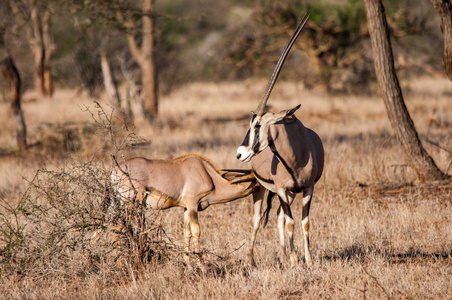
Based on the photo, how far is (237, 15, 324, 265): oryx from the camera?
444 centimetres

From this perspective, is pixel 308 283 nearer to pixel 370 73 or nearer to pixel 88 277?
pixel 88 277

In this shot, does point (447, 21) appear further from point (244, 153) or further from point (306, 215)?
point (244, 153)

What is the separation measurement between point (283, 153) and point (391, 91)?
12.4 feet

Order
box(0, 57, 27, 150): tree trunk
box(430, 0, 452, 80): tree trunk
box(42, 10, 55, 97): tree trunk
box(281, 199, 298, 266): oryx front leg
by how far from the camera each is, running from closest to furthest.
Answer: box(281, 199, 298, 266): oryx front leg
box(430, 0, 452, 80): tree trunk
box(0, 57, 27, 150): tree trunk
box(42, 10, 55, 97): tree trunk

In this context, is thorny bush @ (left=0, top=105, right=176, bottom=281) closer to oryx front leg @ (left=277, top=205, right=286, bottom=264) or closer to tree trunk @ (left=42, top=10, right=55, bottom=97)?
oryx front leg @ (left=277, top=205, right=286, bottom=264)

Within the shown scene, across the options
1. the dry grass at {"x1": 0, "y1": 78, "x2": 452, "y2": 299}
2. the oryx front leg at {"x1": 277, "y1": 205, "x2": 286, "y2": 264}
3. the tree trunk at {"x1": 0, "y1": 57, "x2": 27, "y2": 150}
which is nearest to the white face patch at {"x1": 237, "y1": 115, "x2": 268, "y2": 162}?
the dry grass at {"x1": 0, "y1": 78, "x2": 452, "y2": 299}

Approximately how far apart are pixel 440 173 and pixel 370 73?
16.0 meters

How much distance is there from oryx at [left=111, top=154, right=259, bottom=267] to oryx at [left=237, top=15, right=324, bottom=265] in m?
0.31

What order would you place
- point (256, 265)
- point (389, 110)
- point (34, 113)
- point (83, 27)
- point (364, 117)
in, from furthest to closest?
point (34, 113)
point (364, 117)
point (83, 27)
point (389, 110)
point (256, 265)

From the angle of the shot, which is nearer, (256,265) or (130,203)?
(130,203)

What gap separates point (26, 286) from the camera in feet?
14.8

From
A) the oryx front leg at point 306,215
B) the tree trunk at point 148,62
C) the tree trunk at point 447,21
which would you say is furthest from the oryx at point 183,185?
the tree trunk at point 148,62

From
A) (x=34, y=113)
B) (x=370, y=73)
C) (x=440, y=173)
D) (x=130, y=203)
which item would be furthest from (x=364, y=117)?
(x=130, y=203)

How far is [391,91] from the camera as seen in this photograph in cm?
764
